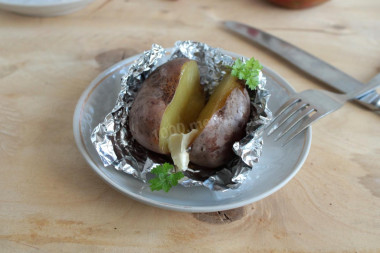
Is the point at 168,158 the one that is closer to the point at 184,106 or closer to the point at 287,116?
the point at 184,106

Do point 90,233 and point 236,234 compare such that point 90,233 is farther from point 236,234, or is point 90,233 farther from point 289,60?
point 289,60

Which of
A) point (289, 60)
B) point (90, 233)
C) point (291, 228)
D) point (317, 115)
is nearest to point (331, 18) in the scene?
point (289, 60)

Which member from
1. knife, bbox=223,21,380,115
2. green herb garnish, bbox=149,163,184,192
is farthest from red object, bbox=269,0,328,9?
green herb garnish, bbox=149,163,184,192

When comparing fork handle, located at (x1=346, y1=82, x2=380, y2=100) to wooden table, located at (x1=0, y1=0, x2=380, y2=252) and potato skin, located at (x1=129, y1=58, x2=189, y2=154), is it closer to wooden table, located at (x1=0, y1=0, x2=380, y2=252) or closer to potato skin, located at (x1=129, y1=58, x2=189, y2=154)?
wooden table, located at (x1=0, y1=0, x2=380, y2=252)

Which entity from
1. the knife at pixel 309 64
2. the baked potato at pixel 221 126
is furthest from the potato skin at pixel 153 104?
the knife at pixel 309 64

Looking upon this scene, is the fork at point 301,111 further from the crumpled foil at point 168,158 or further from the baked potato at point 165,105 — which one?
the baked potato at point 165,105

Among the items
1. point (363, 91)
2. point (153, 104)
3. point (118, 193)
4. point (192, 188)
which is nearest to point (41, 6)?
point (153, 104)

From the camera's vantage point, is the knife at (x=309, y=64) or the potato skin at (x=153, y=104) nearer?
the potato skin at (x=153, y=104)

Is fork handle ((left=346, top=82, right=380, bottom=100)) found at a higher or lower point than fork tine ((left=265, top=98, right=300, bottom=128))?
higher
